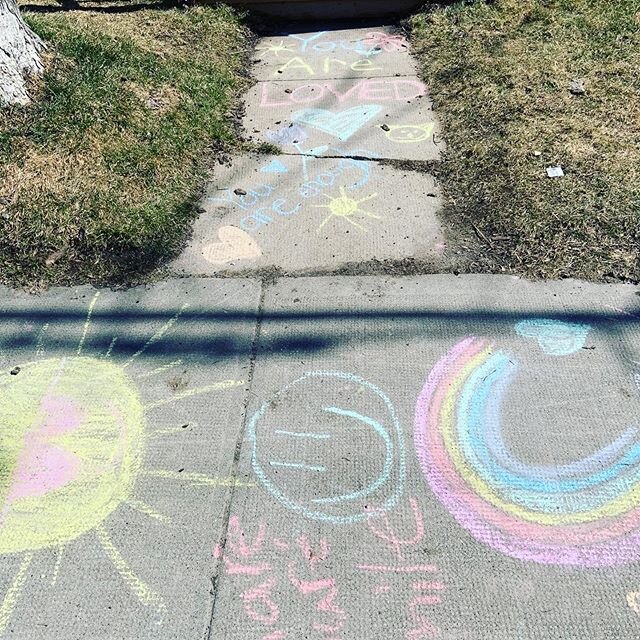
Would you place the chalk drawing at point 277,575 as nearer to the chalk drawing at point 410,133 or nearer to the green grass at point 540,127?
the green grass at point 540,127

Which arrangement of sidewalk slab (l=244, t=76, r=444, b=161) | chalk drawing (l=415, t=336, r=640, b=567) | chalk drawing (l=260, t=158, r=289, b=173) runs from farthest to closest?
sidewalk slab (l=244, t=76, r=444, b=161) < chalk drawing (l=260, t=158, r=289, b=173) < chalk drawing (l=415, t=336, r=640, b=567)

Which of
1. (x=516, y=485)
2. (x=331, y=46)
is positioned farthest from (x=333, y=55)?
(x=516, y=485)

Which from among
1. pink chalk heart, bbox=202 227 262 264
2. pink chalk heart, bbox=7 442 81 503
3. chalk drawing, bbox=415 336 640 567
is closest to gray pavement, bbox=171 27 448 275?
pink chalk heart, bbox=202 227 262 264

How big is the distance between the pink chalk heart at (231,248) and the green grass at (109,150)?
0.74ft

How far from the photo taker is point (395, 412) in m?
2.56

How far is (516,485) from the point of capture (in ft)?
7.55

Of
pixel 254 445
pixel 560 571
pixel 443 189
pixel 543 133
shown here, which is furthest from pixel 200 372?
pixel 543 133

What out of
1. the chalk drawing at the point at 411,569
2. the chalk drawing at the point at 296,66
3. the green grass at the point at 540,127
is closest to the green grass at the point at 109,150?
the chalk drawing at the point at 296,66

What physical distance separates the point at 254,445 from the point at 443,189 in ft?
6.82

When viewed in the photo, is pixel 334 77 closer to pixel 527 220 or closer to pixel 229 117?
pixel 229 117

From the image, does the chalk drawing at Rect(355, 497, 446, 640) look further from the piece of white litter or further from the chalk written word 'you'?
the piece of white litter

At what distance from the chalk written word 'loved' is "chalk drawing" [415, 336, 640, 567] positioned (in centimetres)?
282

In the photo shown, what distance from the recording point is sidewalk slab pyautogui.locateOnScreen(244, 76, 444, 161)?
4195 millimetres

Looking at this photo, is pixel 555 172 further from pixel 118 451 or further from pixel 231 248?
pixel 118 451
